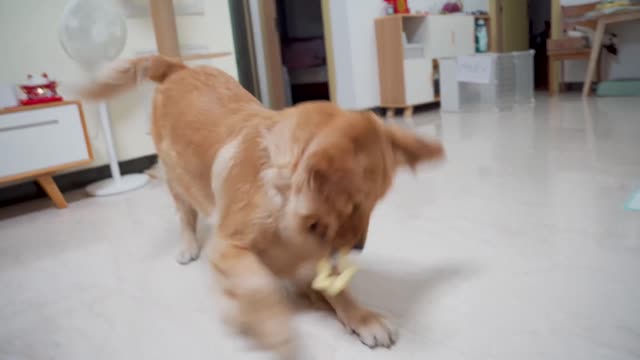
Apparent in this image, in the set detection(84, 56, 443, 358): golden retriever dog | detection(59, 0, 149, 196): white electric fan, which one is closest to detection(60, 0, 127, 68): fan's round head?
detection(59, 0, 149, 196): white electric fan

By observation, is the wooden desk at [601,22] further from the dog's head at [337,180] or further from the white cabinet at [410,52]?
the dog's head at [337,180]

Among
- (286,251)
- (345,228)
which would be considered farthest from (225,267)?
(345,228)

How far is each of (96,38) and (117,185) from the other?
32.9 inches

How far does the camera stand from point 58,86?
2.77 metres

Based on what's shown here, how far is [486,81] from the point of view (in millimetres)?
4543

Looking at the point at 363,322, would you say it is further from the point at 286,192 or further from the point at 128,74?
the point at 128,74

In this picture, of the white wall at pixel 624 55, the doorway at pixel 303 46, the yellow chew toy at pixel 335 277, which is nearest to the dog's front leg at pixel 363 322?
the yellow chew toy at pixel 335 277

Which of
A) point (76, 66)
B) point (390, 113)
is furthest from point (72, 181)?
point (390, 113)

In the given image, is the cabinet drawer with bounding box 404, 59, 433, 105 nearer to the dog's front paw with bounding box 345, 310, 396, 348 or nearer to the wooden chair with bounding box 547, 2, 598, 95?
the wooden chair with bounding box 547, 2, 598, 95

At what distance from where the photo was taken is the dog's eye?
81 cm

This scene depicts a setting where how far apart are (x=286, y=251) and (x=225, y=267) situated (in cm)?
13

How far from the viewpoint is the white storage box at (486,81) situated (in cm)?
456

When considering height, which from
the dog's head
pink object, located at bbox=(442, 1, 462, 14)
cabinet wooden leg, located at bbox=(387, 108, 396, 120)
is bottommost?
cabinet wooden leg, located at bbox=(387, 108, 396, 120)

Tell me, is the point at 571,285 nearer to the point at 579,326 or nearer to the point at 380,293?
the point at 579,326
